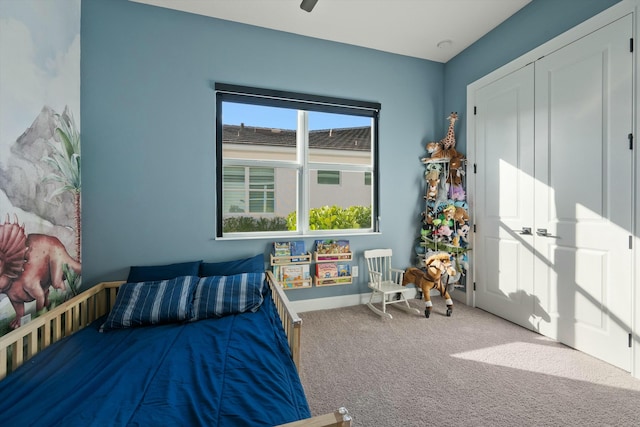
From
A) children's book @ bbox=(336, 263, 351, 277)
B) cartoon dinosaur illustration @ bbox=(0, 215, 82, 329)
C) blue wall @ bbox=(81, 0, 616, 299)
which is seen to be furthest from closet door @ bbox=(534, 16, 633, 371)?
cartoon dinosaur illustration @ bbox=(0, 215, 82, 329)

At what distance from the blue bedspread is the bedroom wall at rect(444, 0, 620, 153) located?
305cm

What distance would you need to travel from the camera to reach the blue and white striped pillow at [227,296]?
188 cm

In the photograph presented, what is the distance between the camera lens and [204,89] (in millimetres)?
2471

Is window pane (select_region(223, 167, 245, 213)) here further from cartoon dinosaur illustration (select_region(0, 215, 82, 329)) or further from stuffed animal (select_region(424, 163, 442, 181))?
stuffed animal (select_region(424, 163, 442, 181))

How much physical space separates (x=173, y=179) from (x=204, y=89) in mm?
889

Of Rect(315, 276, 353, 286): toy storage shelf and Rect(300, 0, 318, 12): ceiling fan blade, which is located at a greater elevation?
Rect(300, 0, 318, 12): ceiling fan blade

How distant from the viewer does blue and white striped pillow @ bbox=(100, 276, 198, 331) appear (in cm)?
174

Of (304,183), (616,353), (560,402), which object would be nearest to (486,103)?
(304,183)

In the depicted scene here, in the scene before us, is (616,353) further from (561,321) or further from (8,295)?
(8,295)

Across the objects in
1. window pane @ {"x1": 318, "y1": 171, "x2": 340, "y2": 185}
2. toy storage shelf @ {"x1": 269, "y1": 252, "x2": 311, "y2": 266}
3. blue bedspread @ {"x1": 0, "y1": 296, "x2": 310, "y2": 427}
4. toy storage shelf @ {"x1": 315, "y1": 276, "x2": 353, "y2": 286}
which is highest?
window pane @ {"x1": 318, "y1": 171, "x2": 340, "y2": 185}

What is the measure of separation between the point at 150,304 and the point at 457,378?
212cm

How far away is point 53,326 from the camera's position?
1720 millimetres

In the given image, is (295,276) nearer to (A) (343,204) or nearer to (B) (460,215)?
(A) (343,204)

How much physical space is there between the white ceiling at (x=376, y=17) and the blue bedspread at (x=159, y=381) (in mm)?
2673
